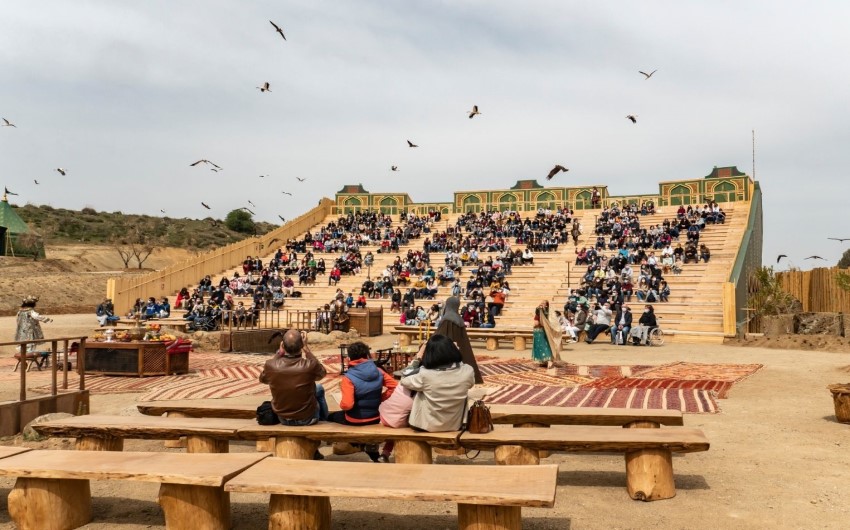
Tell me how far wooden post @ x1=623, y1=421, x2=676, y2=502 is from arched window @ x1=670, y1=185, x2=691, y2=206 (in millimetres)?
31485

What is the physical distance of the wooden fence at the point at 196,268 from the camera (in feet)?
89.8

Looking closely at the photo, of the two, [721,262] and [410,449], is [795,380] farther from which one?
[721,262]

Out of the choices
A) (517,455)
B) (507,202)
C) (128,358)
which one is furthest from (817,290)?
(517,455)

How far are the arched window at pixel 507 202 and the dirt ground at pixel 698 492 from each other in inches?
1228

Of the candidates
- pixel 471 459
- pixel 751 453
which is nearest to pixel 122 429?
pixel 471 459

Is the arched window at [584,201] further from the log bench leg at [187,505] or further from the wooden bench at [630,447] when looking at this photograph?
the log bench leg at [187,505]

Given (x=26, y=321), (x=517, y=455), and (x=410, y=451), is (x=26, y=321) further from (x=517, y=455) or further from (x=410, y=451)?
(x=517, y=455)

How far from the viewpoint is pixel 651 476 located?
502 cm

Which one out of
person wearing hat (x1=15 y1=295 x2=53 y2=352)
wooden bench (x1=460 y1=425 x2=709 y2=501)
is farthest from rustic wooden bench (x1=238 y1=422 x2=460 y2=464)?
person wearing hat (x1=15 y1=295 x2=53 y2=352)

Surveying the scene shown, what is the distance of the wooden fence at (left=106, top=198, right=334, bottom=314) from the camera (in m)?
27.4

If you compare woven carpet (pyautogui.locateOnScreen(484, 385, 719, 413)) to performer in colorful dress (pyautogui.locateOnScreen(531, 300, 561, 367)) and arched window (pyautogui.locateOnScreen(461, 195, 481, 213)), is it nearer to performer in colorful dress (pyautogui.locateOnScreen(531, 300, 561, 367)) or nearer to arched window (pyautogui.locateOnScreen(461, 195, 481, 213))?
performer in colorful dress (pyautogui.locateOnScreen(531, 300, 561, 367))

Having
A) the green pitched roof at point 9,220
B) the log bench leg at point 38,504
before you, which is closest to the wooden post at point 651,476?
the log bench leg at point 38,504

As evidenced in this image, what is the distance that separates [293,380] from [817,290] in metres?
26.7

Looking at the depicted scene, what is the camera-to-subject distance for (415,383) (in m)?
5.06
